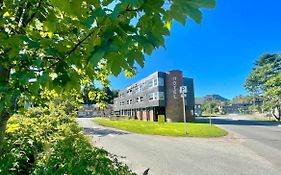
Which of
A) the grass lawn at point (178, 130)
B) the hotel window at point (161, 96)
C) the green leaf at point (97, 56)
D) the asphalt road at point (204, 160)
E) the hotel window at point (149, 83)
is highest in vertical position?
the hotel window at point (149, 83)

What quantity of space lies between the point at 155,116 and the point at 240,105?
103 m

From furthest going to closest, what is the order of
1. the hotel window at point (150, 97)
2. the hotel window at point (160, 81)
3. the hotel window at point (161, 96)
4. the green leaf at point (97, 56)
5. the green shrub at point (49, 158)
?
the hotel window at point (150, 97)
the hotel window at point (160, 81)
the hotel window at point (161, 96)
the green shrub at point (49, 158)
the green leaf at point (97, 56)

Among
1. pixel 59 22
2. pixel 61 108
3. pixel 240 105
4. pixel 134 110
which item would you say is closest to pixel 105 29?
pixel 59 22

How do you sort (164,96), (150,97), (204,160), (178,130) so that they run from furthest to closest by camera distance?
1. (150,97)
2. (164,96)
3. (178,130)
4. (204,160)

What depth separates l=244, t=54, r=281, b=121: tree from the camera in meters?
51.4

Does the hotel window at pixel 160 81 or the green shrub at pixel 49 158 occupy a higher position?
the hotel window at pixel 160 81

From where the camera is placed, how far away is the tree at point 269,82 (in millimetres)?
51391

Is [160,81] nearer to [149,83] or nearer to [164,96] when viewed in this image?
[164,96]

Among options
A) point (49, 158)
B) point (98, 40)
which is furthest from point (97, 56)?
point (49, 158)

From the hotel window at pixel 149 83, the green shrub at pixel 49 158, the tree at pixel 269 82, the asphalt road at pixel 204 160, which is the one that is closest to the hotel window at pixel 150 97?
the hotel window at pixel 149 83

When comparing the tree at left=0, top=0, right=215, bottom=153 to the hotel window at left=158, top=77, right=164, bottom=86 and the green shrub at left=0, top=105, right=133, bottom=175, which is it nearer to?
the green shrub at left=0, top=105, right=133, bottom=175

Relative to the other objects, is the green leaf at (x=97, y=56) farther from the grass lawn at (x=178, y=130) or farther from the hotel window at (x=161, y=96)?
the hotel window at (x=161, y=96)

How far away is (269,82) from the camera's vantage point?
2052 inches

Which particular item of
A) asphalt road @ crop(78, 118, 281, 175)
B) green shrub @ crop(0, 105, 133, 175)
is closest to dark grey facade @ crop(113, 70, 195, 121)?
asphalt road @ crop(78, 118, 281, 175)
